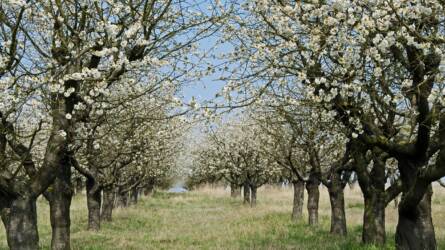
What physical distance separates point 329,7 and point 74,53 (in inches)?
190

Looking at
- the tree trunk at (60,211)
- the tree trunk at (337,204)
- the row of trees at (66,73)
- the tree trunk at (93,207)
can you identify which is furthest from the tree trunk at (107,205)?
the row of trees at (66,73)

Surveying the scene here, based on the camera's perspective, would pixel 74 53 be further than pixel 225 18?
No

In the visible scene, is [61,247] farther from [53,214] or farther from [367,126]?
[367,126]

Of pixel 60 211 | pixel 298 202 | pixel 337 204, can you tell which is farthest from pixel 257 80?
pixel 298 202

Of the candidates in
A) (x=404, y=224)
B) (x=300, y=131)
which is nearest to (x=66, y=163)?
(x=300, y=131)

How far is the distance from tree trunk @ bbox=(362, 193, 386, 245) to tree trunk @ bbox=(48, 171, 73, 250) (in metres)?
8.21

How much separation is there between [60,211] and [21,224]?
12.5ft

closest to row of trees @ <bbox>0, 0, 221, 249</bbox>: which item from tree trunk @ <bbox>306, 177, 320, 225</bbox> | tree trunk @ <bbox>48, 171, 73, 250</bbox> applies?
tree trunk @ <bbox>48, 171, 73, 250</bbox>

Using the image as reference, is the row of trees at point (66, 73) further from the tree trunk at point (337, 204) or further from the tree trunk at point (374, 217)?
the tree trunk at point (337, 204)

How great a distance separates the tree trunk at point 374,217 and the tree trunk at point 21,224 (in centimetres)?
872

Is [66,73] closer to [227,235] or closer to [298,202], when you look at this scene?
[227,235]

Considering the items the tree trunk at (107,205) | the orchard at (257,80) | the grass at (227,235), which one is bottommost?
the grass at (227,235)

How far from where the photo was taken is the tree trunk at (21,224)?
11.2m

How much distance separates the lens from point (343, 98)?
10.3 metres
